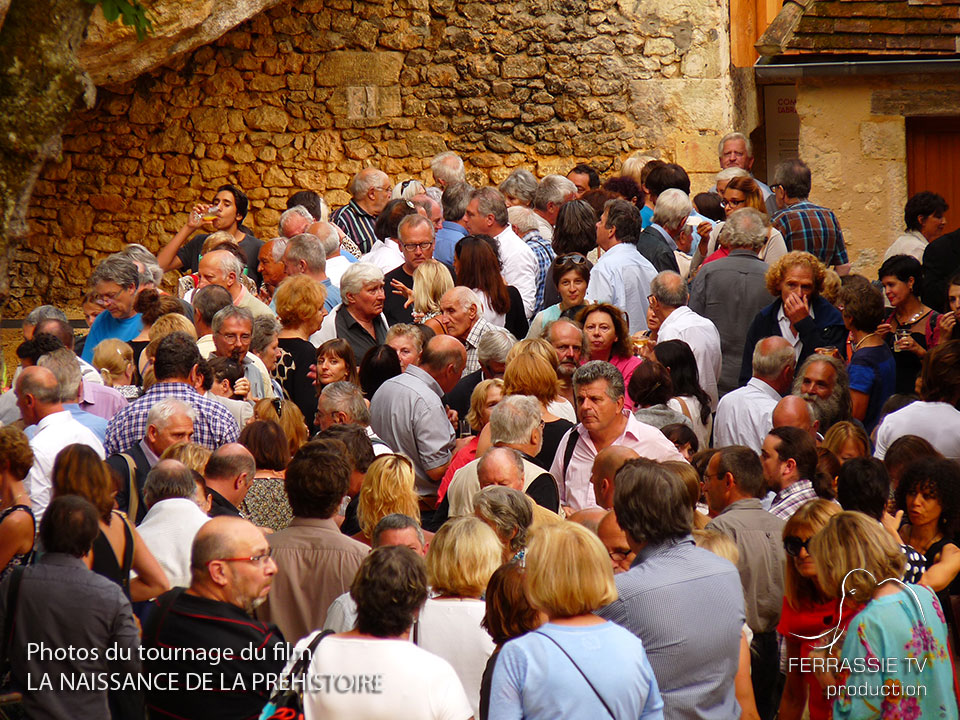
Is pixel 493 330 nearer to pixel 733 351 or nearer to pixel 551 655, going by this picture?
pixel 733 351

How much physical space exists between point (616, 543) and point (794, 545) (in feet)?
1.96

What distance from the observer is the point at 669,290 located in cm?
700

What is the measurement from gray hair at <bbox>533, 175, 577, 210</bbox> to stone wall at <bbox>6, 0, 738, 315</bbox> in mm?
3443

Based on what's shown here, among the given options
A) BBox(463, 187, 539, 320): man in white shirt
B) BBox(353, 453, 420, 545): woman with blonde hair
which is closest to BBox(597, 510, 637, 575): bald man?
BBox(353, 453, 420, 545): woman with blonde hair

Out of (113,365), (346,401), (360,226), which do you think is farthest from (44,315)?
(360,226)

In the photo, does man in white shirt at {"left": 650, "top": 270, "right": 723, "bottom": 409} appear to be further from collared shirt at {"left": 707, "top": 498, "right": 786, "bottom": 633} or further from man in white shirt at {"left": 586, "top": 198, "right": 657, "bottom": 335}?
collared shirt at {"left": 707, "top": 498, "right": 786, "bottom": 633}

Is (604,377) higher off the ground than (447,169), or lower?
lower

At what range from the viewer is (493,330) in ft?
21.5

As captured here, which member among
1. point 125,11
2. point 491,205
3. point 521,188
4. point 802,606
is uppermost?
point 125,11

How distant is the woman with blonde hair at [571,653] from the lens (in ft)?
10.5

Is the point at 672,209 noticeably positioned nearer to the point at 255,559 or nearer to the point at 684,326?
the point at 684,326

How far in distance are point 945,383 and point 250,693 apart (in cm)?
361

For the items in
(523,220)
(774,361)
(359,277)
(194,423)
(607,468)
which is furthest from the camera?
(523,220)

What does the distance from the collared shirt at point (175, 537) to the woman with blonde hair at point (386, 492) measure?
0.61 meters
